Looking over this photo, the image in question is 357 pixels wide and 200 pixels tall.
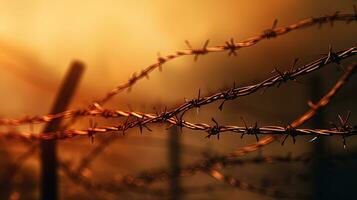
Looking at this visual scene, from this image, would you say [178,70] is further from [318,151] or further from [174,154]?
[318,151]

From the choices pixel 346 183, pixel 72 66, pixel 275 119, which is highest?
pixel 72 66

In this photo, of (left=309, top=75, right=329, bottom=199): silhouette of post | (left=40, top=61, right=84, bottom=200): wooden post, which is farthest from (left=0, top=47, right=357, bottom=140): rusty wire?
(left=309, top=75, right=329, bottom=199): silhouette of post

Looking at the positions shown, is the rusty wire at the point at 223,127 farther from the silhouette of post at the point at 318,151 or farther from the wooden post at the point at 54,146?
the silhouette of post at the point at 318,151

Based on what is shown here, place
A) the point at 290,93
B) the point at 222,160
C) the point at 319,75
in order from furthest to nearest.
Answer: the point at 290,93
the point at 319,75
the point at 222,160

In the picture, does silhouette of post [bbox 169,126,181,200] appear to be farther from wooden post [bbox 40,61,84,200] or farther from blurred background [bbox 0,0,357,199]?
wooden post [bbox 40,61,84,200]

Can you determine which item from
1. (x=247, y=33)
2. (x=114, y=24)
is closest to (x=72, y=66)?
(x=114, y=24)

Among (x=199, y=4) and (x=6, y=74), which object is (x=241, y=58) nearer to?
(x=199, y=4)
